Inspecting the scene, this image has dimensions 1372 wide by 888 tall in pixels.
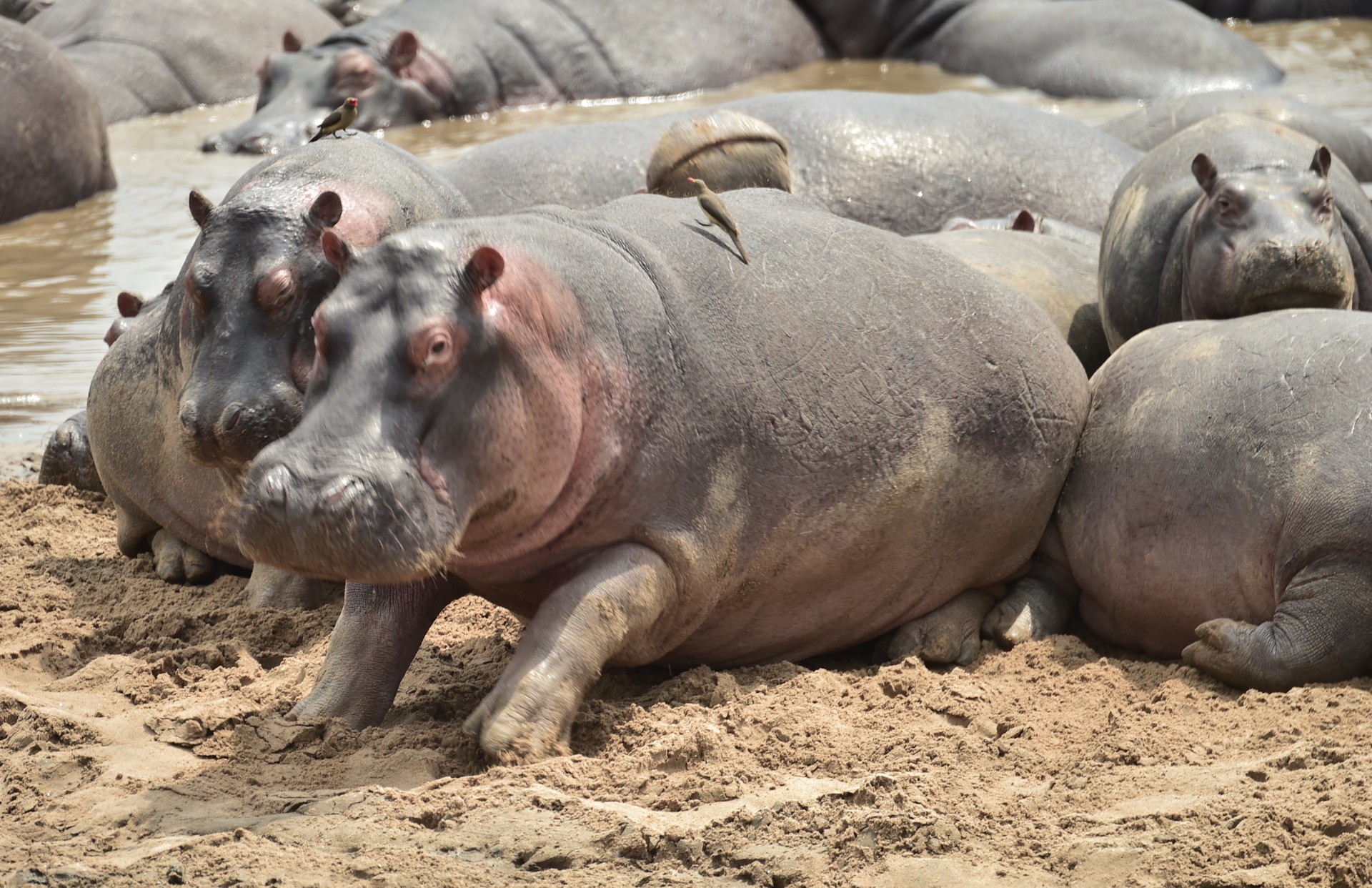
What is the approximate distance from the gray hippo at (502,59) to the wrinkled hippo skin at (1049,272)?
741 centimetres

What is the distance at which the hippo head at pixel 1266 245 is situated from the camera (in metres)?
5.04

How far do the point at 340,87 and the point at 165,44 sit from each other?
108 inches

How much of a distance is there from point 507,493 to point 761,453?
768 millimetres

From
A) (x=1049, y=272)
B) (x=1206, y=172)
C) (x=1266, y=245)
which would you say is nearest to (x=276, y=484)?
(x=1266, y=245)

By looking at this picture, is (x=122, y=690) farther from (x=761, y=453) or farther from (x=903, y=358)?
(x=903, y=358)

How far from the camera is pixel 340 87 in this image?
12.5m

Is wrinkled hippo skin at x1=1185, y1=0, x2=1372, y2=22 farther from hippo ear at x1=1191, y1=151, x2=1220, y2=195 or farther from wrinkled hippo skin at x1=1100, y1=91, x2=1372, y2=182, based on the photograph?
hippo ear at x1=1191, y1=151, x2=1220, y2=195

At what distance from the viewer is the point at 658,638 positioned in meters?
4.13

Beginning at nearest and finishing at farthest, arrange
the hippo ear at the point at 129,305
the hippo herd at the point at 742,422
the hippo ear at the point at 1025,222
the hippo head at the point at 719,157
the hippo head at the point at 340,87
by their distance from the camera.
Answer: the hippo herd at the point at 742,422, the hippo head at the point at 719,157, the hippo ear at the point at 129,305, the hippo ear at the point at 1025,222, the hippo head at the point at 340,87

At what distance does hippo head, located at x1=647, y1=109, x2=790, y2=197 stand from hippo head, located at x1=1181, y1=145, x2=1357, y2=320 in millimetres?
1433

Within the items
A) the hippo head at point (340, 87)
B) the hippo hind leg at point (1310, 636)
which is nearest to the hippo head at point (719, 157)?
the hippo hind leg at point (1310, 636)

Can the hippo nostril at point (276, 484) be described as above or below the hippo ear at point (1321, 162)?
below

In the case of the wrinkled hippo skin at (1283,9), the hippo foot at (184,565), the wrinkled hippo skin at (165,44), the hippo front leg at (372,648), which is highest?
the hippo front leg at (372,648)

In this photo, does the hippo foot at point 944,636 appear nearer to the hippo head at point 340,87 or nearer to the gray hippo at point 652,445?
the gray hippo at point 652,445
